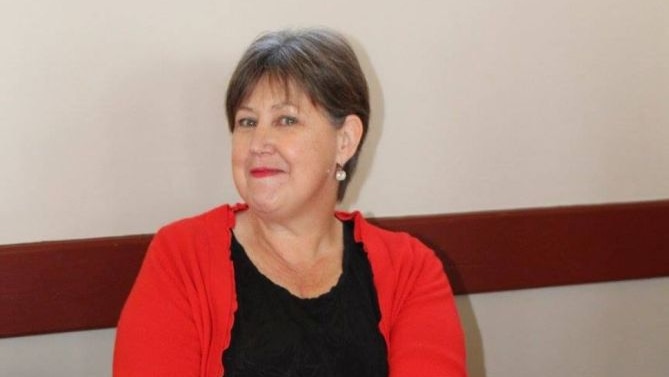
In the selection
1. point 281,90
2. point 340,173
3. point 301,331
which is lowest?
point 301,331

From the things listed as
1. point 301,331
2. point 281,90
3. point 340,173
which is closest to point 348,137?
point 340,173

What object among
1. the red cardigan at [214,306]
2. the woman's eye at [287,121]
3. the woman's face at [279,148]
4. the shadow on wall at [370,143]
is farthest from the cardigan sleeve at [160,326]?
the shadow on wall at [370,143]

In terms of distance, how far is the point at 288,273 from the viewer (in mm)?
1722

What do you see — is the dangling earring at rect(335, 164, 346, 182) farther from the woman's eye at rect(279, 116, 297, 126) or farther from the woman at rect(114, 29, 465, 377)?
the woman's eye at rect(279, 116, 297, 126)

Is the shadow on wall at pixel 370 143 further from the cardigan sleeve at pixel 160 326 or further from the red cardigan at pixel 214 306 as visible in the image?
the cardigan sleeve at pixel 160 326

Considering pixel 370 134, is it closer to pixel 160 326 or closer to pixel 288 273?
pixel 288 273

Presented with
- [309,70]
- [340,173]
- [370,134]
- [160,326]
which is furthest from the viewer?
[370,134]

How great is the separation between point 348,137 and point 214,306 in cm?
39

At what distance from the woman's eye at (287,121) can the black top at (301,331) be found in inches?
9.2

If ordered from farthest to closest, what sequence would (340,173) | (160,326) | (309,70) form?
(340,173) → (309,70) → (160,326)

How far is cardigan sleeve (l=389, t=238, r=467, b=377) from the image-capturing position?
1.65 metres

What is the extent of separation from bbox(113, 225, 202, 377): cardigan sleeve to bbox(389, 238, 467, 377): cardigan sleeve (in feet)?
1.15

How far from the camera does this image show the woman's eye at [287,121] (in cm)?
165

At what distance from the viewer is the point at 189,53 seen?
1.95 m
